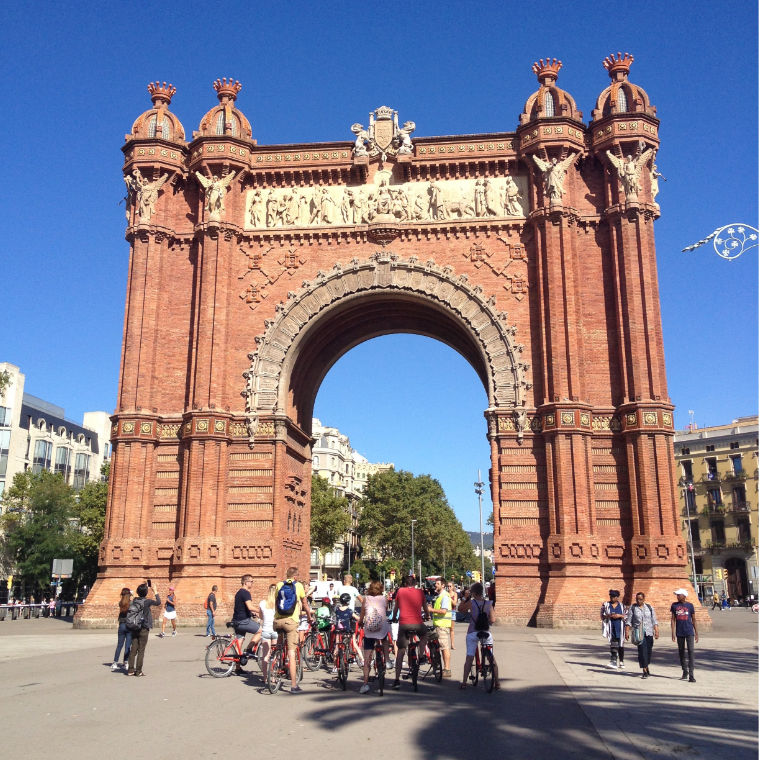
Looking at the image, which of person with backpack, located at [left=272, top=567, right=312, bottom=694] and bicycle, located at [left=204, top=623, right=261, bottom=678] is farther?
bicycle, located at [left=204, top=623, right=261, bottom=678]

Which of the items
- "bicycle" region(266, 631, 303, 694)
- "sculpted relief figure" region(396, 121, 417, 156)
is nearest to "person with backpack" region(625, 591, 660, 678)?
"bicycle" region(266, 631, 303, 694)

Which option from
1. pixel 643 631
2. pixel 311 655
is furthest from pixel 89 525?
pixel 643 631

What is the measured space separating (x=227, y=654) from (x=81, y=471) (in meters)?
72.4

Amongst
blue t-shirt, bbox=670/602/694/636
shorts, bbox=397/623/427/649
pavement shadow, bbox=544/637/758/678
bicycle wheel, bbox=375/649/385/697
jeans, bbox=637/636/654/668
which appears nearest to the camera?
bicycle wheel, bbox=375/649/385/697

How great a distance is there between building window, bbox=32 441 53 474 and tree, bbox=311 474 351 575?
2642 cm

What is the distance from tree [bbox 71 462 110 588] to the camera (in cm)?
5406

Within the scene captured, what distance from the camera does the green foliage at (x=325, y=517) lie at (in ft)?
214

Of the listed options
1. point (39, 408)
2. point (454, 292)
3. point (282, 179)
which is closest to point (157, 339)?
point (282, 179)

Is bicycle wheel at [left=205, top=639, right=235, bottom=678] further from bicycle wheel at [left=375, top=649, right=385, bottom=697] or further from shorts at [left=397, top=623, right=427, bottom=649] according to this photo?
shorts at [left=397, top=623, right=427, bottom=649]

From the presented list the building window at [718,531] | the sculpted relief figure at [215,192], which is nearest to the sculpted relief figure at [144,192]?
the sculpted relief figure at [215,192]

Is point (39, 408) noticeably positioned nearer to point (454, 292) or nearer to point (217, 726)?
point (454, 292)

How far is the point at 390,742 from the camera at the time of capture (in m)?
8.81

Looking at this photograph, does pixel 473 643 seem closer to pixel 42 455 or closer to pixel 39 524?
pixel 39 524

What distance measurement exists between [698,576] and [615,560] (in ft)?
157
